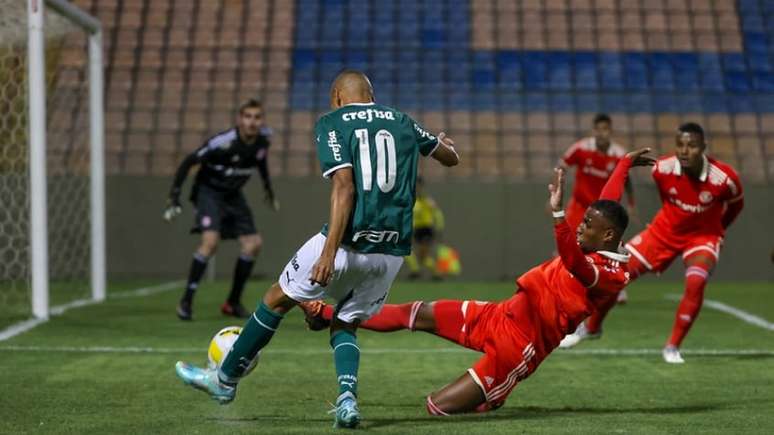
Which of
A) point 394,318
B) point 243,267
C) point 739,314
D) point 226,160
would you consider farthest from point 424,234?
point 394,318

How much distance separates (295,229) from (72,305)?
629cm

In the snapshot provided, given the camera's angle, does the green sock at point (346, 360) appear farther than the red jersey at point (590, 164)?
No

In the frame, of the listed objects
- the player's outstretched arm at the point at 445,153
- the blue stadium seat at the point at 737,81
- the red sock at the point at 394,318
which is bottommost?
the red sock at the point at 394,318

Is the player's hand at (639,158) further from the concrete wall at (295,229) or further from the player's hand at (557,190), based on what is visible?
the concrete wall at (295,229)

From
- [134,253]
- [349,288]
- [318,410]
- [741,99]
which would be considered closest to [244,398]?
[318,410]

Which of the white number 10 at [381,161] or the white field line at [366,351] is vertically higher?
the white number 10 at [381,161]

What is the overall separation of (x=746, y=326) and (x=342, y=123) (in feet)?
21.3

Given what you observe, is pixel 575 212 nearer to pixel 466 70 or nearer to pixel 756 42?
pixel 466 70

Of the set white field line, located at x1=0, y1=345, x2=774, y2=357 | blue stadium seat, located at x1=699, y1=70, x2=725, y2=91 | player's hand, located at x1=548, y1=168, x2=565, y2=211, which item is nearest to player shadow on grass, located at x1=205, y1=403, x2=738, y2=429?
player's hand, located at x1=548, y1=168, x2=565, y2=211

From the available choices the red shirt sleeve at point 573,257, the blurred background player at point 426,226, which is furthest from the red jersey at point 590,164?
the red shirt sleeve at point 573,257

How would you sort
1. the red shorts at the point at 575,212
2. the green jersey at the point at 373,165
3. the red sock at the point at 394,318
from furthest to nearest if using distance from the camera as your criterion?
1. the red shorts at the point at 575,212
2. the red sock at the point at 394,318
3. the green jersey at the point at 373,165

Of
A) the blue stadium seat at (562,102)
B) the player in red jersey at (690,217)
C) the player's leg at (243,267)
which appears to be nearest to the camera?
the player in red jersey at (690,217)

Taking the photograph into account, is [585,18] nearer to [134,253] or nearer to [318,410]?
[134,253]

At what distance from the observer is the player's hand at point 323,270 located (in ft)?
17.4
